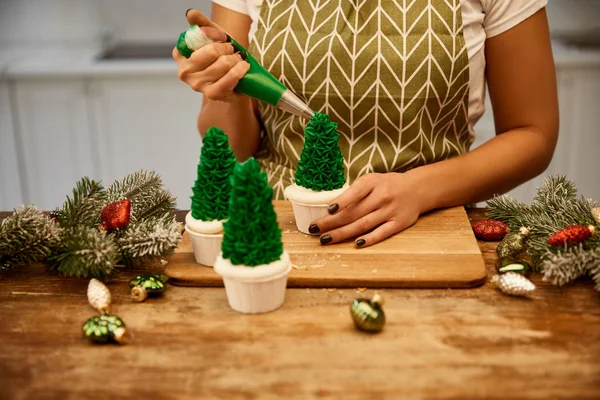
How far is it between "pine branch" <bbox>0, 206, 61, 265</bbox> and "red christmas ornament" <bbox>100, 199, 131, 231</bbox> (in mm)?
69

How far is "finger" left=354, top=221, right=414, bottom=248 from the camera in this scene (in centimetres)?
104

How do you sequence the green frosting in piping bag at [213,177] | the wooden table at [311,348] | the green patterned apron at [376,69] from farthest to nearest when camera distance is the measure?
the green patterned apron at [376,69], the green frosting in piping bag at [213,177], the wooden table at [311,348]

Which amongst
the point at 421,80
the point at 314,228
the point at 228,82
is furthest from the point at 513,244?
the point at 228,82

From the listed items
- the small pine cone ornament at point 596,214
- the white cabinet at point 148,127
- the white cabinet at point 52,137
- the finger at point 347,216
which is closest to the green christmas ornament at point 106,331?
the finger at point 347,216

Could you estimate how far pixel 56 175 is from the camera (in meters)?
2.95

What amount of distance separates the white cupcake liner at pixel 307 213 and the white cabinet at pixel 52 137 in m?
1.96

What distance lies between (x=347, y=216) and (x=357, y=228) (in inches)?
1.0

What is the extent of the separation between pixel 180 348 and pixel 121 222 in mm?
288

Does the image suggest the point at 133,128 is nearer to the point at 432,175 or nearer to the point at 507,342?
the point at 432,175

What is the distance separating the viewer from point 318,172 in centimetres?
108

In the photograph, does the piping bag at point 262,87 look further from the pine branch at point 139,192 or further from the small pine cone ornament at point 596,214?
the small pine cone ornament at point 596,214

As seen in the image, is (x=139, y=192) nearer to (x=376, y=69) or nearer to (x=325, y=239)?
(x=325, y=239)

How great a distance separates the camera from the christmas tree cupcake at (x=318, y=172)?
41.8 inches

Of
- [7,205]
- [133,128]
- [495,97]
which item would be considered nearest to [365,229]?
[495,97]
